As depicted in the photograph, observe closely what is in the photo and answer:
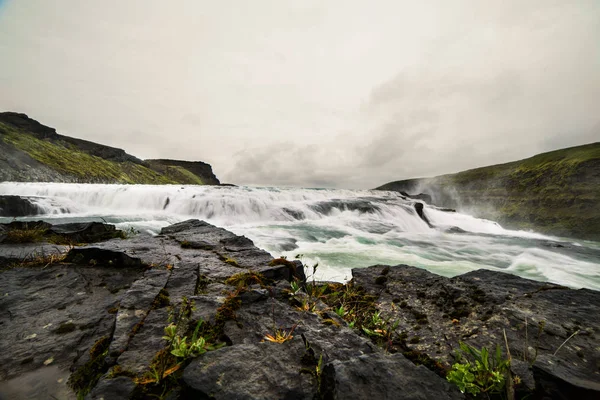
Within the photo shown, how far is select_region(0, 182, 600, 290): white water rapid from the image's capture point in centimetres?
1130

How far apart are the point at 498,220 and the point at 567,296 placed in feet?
194

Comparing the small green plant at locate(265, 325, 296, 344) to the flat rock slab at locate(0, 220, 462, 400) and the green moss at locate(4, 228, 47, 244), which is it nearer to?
the flat rock slab at locate(0, 220, 462, 400)

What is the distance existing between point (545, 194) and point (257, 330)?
6217 centimetres

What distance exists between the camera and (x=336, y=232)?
1809 cm

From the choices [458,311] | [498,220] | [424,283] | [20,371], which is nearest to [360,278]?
[424,283]

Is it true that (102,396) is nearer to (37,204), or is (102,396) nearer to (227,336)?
(227,336)

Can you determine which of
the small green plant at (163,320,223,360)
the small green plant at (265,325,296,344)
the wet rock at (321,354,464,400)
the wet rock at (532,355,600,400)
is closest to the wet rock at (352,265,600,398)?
the wet rock at (532,355,600,400)

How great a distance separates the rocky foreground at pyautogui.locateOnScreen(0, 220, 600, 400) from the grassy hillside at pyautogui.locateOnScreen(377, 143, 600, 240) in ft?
161

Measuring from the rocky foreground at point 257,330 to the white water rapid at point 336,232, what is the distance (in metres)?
4.47

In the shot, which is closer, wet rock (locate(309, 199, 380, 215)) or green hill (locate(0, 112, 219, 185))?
wet rock (locate(309, 199, 380, 215))

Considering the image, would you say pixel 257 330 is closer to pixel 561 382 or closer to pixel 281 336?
pixel 281 336

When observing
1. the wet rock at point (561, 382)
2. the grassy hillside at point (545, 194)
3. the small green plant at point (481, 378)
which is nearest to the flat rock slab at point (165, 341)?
the small green plant at point (481, 378)

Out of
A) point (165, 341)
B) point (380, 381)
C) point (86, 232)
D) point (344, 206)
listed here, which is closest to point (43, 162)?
point (344, 206)

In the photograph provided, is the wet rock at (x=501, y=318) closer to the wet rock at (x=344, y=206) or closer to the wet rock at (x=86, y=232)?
the wet rock at (x=86, y=232)
